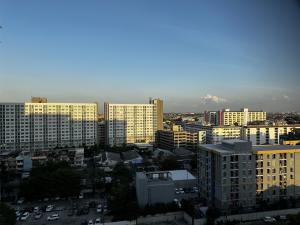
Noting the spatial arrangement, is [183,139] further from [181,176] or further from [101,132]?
[181,176]

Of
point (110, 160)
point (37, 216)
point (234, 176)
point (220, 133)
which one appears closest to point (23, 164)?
point (110, 160)

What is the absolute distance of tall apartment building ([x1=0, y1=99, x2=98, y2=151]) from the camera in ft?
27.0

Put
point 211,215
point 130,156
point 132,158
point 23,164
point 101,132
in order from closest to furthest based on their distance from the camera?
1. point 211,215
2. point 23,164
3. point 132,158
4. point 130,156
5. point 101,132

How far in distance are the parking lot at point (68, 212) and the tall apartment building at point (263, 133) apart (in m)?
5.34

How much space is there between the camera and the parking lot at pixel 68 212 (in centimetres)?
352

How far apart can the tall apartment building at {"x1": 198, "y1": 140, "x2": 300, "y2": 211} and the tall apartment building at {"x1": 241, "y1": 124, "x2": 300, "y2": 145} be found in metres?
4.56

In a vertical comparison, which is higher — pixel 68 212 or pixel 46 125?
pixel 46 125

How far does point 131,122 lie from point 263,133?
4179mm

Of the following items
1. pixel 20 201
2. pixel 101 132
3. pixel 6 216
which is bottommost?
pixel 20 201

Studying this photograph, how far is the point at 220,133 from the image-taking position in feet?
28.7

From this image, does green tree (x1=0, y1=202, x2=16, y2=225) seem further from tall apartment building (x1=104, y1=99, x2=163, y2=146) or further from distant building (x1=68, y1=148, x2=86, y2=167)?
tall apartment building (x1=104, y1=99, x2=163, y2=146)

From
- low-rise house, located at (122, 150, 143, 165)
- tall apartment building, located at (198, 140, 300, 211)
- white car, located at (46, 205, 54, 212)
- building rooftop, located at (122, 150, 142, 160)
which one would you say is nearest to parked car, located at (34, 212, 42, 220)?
white car, located at (46, 205, 54, 212)

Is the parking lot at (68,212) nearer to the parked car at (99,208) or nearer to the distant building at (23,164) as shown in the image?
the parked car at (99,208)

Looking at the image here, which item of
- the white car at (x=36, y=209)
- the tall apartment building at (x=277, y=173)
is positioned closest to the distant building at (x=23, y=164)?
the white car at (x=36, y=209)
